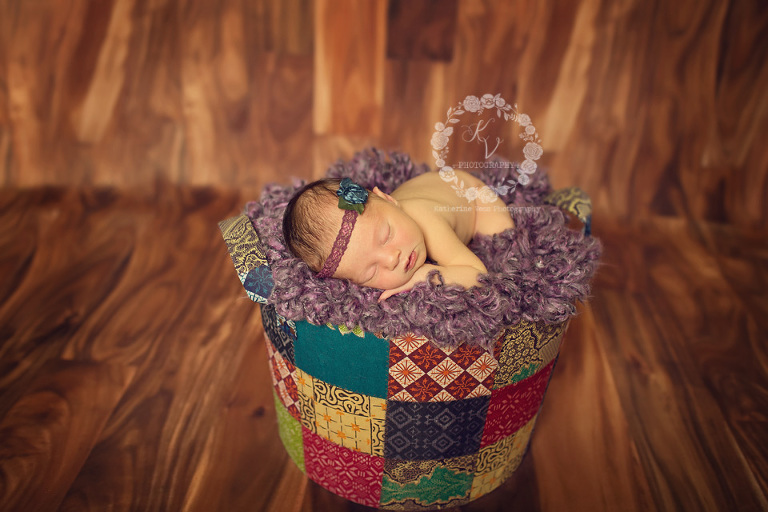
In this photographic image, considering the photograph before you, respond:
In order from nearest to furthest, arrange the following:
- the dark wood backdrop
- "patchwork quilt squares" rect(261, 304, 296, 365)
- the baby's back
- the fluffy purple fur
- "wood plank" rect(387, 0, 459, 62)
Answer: the fluffy purple fur, "patchwork quilt squares" rect(261, 304, 296, 365), the baby's back, the dark wood backdrop, "wood plank" rect(387, 0, 459, 62)

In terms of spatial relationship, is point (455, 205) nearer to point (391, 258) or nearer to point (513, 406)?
point (391, 258)

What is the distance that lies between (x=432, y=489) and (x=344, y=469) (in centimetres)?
15

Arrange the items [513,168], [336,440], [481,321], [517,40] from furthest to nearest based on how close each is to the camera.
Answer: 1. [517,40]
2. [513,168]
3. [336,440]
4. [481,321]

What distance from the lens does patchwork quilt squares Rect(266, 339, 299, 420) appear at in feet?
3.46

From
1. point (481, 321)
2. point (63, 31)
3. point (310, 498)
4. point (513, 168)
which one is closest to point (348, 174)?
point (513, 168)

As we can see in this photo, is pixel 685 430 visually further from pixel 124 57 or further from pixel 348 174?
pixel 124 57

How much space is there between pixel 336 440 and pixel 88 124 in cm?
138

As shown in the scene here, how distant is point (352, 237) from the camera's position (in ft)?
3.16

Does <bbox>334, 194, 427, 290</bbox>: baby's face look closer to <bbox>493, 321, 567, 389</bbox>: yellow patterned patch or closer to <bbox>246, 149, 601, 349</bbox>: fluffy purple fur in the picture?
<bbox>246, 149, 601, 349</bbox>: fluffy purple fur

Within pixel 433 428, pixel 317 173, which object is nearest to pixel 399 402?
pixel 433 428

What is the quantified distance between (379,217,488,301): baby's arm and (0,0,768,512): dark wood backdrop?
413 mm

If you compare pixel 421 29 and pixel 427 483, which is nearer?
pixel 427 483

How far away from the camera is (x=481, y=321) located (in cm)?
89

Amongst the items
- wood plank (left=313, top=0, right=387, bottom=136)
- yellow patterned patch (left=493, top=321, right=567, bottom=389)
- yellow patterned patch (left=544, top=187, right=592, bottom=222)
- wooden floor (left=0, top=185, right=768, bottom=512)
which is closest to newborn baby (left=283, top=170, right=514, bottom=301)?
yellow patterned patch (left=493, top=321, right=567, bottom=389)
